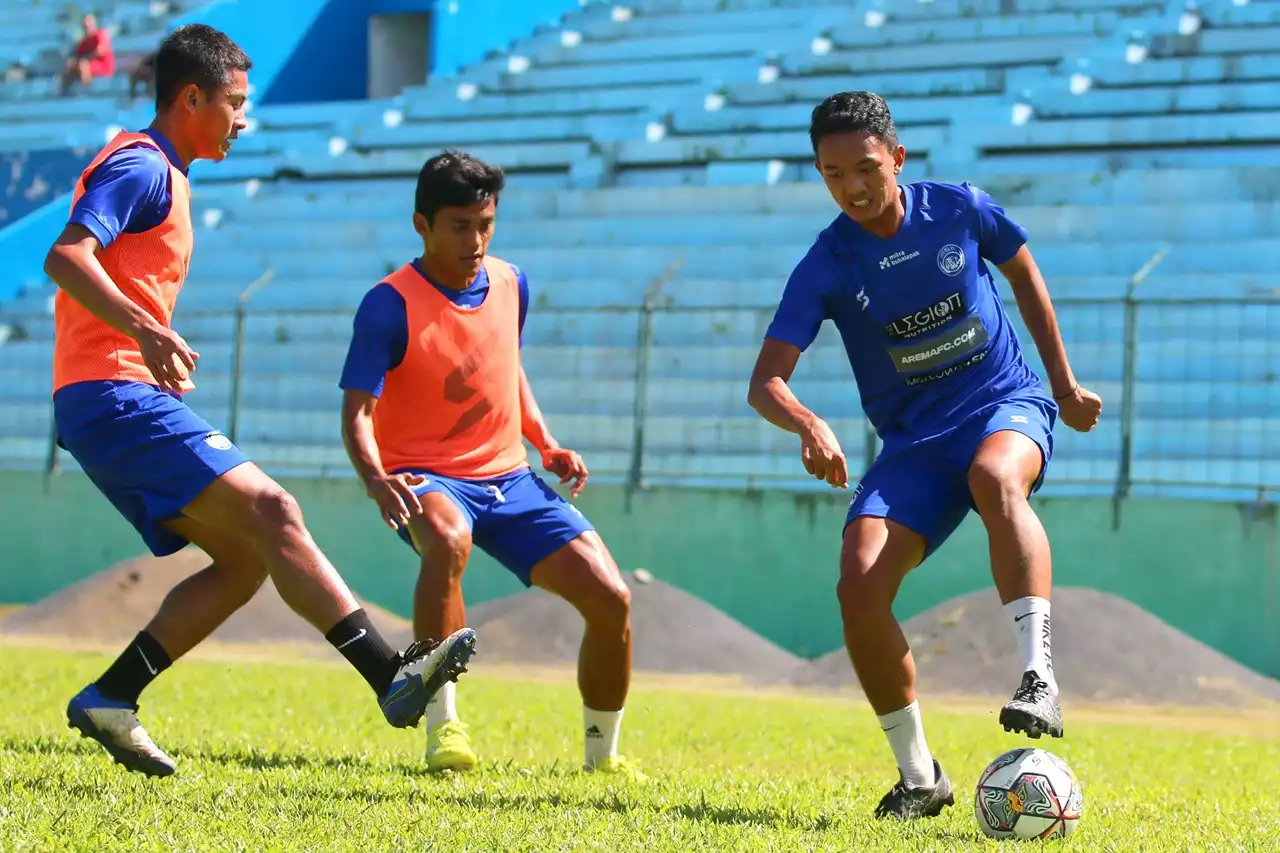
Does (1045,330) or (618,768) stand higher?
(1045,330)

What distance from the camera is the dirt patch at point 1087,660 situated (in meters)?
13.0

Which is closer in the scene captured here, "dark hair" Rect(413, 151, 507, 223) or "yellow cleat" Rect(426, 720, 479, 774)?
"yellow cleat" Rect(426, 720, 479, 774)

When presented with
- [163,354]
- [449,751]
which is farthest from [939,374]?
[163,354]

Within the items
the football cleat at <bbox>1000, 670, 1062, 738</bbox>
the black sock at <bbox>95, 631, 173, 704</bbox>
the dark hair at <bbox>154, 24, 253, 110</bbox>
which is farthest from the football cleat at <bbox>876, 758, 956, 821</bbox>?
the dark hair at <bbox>154, 24, 253, 110</bbox>

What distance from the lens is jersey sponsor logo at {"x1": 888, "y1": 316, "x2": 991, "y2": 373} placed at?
243 inches

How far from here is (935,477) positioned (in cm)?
613

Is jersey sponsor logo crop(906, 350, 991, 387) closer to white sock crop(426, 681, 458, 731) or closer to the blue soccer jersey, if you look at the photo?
the blue soccer jersey

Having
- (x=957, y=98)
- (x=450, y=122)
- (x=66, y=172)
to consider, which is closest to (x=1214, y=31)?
(x=957, y=98)

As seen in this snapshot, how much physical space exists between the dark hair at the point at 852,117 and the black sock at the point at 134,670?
8.99 feet

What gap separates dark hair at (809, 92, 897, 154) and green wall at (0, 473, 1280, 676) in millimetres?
8630

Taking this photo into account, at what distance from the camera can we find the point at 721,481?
15734 mm

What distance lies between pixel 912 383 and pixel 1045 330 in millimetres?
520

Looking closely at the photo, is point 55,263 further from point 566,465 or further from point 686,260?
point 686,260

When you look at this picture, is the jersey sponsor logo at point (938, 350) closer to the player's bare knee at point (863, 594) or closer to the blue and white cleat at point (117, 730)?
the player's bare knee at point (863, 594)
